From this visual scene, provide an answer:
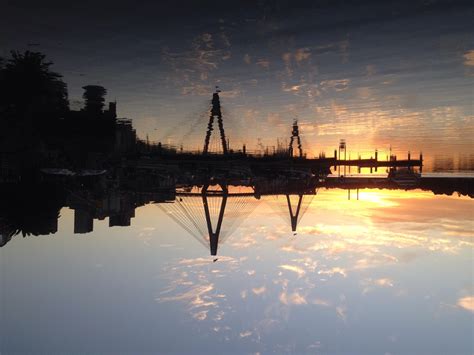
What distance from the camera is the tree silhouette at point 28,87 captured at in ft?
138

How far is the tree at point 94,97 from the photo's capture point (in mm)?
57644

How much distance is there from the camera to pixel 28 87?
43.5 metres

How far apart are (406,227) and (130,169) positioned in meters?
43.8

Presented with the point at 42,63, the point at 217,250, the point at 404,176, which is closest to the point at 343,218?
the point at 217,250

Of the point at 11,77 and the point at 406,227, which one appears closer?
the point at 11,77

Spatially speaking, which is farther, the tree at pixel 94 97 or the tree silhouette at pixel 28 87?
the tree at pixel 94 97

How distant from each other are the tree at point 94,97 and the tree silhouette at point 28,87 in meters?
10.5

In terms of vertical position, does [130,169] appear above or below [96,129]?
below

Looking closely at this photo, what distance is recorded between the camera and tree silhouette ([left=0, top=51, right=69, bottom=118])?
42094mm

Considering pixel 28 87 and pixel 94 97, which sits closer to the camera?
pixel 28 87

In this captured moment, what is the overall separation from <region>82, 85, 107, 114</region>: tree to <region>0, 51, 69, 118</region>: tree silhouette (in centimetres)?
1053

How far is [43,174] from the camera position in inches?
1668

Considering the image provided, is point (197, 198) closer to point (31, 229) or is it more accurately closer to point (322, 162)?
point (31, 229)

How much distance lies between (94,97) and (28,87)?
15.2 meters
